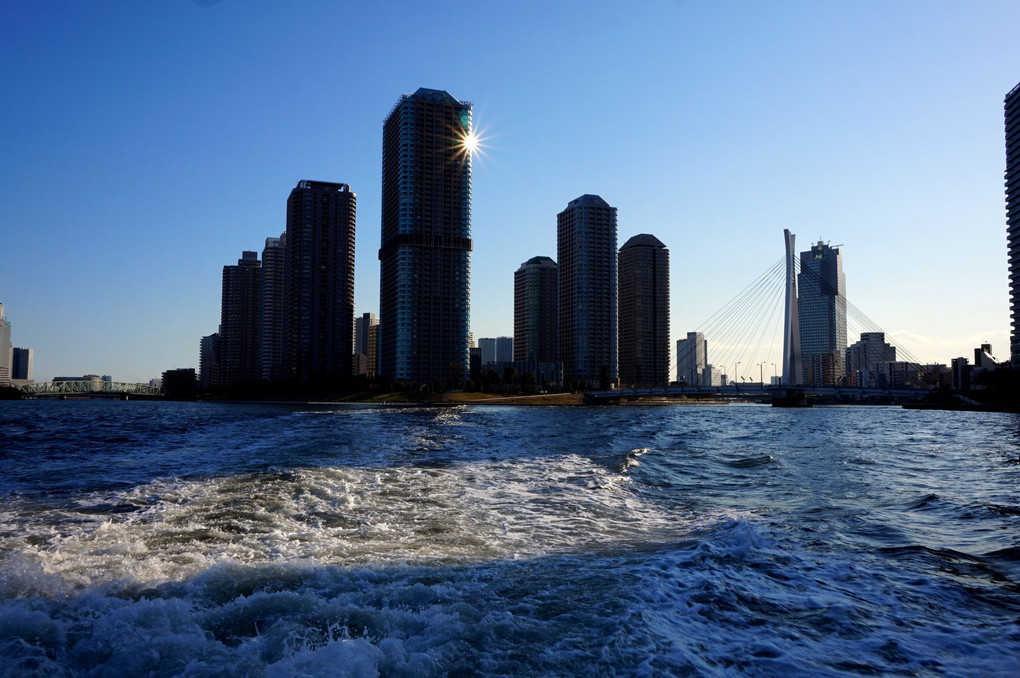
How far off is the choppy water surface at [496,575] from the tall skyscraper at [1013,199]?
125412mm

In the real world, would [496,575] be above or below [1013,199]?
below

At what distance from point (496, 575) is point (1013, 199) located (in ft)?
497

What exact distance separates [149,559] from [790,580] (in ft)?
34.9

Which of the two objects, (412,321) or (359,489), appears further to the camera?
(412,321)

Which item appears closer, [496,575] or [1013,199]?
[496,575]

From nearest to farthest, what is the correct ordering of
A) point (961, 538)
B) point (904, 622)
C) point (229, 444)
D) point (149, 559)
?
point (904, 622)
point (149, 559)
point (961, 538)
point (229, 444)

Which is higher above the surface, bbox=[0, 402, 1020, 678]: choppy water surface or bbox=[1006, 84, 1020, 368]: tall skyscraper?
bbox=[1006, 84, 1020, 368]: tall skyscraper

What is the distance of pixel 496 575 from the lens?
375 inches

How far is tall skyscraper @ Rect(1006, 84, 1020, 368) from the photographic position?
114812 mm

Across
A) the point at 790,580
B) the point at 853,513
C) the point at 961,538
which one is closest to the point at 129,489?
Answer: the point at 790,580

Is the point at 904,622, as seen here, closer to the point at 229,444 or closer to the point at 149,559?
the point at 149,559

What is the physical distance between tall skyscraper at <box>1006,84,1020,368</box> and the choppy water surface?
12541cm

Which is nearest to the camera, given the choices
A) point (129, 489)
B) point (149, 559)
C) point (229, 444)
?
point (149, 559)

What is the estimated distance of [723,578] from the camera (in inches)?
387
